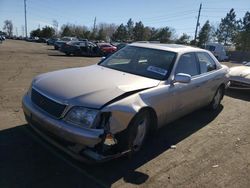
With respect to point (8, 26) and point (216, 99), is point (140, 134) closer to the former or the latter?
point (216, 99)

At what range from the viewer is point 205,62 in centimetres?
613

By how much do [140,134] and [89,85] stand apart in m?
1.02

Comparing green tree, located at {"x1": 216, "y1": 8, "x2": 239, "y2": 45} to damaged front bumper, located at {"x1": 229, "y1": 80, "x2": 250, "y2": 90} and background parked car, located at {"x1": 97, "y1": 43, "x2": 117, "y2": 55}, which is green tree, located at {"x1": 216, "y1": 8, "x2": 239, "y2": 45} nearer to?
background parked car, located at {"x1": 97, "y1": 43, "x2": 117, "y2": 55}

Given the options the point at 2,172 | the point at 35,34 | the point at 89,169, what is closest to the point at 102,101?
the point at 89,169

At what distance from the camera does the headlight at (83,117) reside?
3.36 m

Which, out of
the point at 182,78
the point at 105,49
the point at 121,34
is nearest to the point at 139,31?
the point at 121,34

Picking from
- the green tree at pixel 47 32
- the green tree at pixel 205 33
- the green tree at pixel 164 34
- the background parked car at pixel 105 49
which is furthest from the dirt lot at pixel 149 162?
the green tree at pixel 47 32

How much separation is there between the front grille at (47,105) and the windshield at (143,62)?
1598 mm

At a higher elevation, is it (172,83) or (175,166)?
(172,83)

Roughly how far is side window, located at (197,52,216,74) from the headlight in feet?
10.6

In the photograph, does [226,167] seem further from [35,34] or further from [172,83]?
[35,34]

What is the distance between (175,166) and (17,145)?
2.30 meters

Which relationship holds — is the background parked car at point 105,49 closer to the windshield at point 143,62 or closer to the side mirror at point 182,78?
the windshield at point 143,62

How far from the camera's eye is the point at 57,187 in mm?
3191
